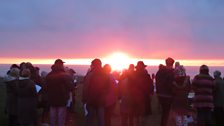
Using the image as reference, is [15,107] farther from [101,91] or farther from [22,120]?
[101,91]

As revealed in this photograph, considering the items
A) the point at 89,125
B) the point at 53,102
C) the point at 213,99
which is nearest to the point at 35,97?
the point at 53,102

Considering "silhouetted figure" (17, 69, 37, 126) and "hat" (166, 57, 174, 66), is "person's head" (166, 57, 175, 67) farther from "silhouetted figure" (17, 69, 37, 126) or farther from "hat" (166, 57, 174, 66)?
"silhouetted figure" (17, 69, 37, 126)

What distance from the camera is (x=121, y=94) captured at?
53.9 feet

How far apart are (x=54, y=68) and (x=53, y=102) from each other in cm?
84

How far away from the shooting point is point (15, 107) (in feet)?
51.7

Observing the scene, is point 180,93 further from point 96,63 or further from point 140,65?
point 96,63

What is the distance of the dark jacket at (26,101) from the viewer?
1490cm

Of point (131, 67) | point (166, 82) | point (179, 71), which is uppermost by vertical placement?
point (131, 67)

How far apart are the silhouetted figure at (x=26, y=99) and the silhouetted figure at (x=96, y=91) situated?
4.28 feet

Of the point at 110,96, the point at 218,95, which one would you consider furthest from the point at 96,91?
the point at 218,95

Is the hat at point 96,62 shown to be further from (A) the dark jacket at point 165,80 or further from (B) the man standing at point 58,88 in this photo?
(A) the dark jacket at point 165,80

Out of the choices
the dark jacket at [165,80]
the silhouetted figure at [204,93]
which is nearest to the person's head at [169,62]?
the dark jacket at [165,80]

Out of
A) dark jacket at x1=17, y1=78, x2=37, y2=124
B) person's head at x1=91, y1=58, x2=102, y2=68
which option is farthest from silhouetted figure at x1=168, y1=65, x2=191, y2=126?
dark jacket at x1=17, y1=78, x2=37, y2=124

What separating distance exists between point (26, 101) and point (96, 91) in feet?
5.67
